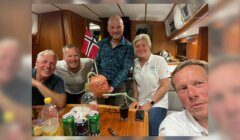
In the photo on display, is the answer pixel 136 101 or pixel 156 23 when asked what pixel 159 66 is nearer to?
pixel 136 101

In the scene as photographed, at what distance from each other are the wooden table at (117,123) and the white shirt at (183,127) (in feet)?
0.64

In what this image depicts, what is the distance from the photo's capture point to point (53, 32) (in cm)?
93

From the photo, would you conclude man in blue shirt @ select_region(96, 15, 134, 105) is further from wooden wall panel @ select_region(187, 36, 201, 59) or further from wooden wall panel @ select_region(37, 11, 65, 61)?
wooden wall panel @ select_region(187, 36, 201, 59)

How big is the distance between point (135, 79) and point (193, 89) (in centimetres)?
60

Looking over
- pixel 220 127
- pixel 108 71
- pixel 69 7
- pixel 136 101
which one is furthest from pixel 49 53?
pixel 220 127

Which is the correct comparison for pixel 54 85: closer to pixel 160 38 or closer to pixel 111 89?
pixel 111 89

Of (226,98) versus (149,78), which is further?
(149,78)

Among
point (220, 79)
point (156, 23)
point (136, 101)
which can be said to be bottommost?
point (136, 101)

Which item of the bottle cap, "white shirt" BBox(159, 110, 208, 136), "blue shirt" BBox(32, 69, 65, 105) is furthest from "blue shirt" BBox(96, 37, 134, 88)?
"white shirt" BBox(159, 110, 208, 136)

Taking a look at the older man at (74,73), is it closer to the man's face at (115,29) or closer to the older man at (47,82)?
the older man at (47,82)

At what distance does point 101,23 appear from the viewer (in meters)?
1.00

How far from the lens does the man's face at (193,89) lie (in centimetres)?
69

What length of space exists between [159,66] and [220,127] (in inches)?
31.6

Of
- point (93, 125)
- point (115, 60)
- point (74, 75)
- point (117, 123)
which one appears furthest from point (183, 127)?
point (74, 75)
